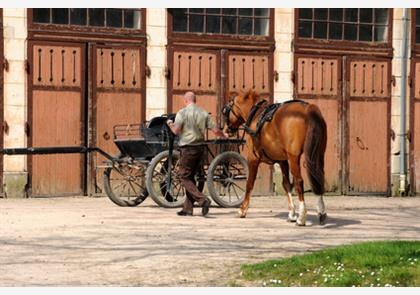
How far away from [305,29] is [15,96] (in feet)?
19.2

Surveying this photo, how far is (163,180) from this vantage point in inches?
625

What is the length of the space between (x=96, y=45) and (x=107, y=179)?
374cm

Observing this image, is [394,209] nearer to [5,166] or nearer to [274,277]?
[5,166]

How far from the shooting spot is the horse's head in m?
15.2

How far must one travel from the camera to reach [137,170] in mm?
16547

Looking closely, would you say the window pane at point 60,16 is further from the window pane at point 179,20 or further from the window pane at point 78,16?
the window pane at point 179,20

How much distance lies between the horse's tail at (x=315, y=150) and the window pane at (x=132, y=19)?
6.69m

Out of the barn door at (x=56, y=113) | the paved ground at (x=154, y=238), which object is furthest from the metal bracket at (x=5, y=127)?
the paved ground at (x=154, y=238)

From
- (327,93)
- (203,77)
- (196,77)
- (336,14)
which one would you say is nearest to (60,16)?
(196,77)

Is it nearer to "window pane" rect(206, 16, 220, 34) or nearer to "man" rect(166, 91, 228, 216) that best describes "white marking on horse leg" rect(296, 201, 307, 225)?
"man" rect(166, 91, 228, 216)

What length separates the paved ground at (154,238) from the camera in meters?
9.36

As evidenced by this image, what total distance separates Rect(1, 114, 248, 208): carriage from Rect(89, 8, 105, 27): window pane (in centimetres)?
345
